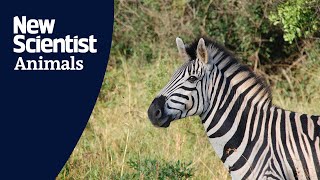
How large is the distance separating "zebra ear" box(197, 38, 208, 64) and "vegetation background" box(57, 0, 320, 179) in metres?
1.14

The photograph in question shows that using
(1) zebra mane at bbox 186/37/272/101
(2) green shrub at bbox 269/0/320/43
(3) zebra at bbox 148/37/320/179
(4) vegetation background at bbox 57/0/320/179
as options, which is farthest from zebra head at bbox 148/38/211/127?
(2) green shrub at bbox 269/0/320/43

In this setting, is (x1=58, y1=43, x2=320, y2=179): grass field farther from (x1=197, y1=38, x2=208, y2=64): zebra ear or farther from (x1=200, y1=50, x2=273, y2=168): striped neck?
(x1=197, y1=38, x2=208, y2=64): zebra ear

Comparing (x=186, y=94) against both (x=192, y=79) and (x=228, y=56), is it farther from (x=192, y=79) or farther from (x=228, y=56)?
(x=228, y=56)

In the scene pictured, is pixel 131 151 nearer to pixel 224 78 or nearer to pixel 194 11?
pixel 224 78

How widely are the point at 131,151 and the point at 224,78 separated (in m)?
2.48

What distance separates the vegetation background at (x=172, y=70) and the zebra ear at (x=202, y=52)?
1.14m

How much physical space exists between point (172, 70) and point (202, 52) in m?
4.33

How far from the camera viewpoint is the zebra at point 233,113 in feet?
23.7

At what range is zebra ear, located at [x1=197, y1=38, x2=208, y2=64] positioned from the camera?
24.0ft

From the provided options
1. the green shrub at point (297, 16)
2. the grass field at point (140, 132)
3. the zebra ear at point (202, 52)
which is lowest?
the grass field at point (140, 132)

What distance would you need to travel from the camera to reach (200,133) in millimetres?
10055

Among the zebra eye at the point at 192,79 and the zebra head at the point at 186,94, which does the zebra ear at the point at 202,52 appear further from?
the zebra eye at the point at 192,79

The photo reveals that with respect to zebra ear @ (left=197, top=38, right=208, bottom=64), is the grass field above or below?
below

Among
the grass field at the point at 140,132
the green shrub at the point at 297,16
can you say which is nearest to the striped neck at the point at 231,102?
the grass field at the point at 140,132
